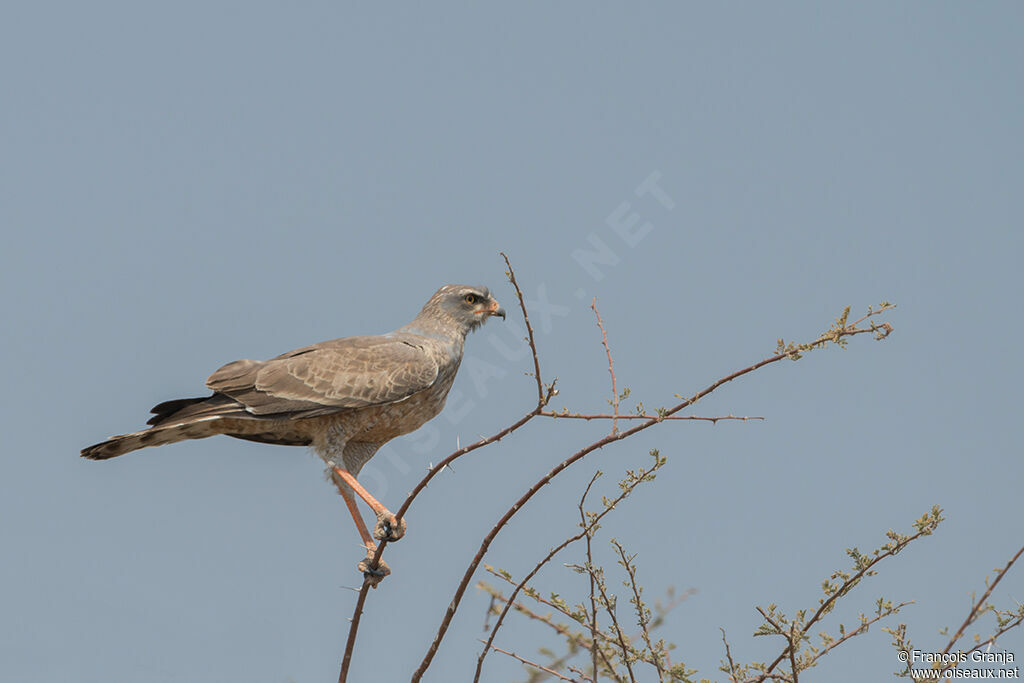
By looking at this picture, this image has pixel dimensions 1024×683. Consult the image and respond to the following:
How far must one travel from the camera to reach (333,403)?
21.6ft

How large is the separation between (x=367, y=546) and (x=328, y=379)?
1.09 meters

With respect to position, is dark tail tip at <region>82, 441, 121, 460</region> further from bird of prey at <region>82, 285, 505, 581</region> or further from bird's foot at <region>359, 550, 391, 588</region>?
bird's foot at <region>359, 550, 391, 588</region>

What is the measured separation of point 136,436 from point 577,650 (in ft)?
9.67

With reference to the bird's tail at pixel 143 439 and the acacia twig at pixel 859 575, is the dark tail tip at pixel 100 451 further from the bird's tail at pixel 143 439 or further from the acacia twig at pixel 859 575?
the acacia twig at pixel 859 575

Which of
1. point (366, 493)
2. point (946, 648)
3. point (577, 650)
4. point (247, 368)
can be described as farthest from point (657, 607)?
point (247, 368)

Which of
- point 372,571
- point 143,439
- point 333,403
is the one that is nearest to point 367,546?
point 372,571

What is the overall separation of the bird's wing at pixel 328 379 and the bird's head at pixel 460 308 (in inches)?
20.1

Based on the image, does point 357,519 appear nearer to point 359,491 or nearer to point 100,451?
point 359,491

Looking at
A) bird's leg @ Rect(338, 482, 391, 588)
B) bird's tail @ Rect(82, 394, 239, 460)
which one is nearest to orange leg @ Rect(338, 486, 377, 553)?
bird's leg @ Rect(338, 482, 391, 588)

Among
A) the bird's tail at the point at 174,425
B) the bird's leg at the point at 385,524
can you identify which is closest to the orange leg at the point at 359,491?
the bird's leg at the point at 385,524

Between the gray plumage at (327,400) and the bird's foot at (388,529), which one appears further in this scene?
the gray plumage at (327,400)

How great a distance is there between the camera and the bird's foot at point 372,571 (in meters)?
6.22

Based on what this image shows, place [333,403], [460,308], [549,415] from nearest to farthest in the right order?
[549,415] < [333,403] < [460,308]

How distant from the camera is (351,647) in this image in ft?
16.8
